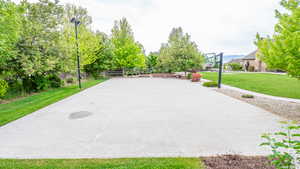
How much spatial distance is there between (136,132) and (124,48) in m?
20.0

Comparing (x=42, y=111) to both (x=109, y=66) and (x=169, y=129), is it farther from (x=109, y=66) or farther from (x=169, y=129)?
(x=109, y=66)

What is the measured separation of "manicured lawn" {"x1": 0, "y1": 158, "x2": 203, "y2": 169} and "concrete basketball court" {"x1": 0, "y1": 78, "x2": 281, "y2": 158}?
20 cm

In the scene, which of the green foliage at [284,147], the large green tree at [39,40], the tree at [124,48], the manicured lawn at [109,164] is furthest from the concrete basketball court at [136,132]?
the tree at [124,48]

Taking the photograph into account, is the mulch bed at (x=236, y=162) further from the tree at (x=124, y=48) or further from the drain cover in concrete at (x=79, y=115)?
the tree at (x=124, y=48)

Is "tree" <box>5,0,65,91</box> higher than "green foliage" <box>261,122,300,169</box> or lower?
higher

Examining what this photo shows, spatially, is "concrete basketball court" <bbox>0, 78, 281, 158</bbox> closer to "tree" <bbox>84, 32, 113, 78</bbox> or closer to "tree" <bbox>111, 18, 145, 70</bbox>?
"tree" <bbox>84, 32, 113, 78</bbox>

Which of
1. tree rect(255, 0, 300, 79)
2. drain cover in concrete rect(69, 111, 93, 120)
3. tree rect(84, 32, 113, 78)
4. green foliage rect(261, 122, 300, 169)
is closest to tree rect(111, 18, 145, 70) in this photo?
tree rect(84, 32, 113, 78)

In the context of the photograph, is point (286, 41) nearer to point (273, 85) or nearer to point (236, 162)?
point (236, 162)

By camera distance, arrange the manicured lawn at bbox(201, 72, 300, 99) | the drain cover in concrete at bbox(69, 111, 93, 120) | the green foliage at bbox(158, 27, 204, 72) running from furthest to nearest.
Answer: the green foliage at bbox(158, 27, 204, 72)
the manicured lawn at bbox(201, 72, 300, 99)
the drain cover in concrete at bbox(69, 111, 93, 120)

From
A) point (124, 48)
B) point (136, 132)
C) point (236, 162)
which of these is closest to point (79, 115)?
A: point (136, 132)

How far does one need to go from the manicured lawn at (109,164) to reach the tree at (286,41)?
3657 mm

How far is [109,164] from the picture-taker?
2.46m

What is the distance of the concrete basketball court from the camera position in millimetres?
2922

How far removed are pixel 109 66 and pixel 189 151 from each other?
19.4 m
